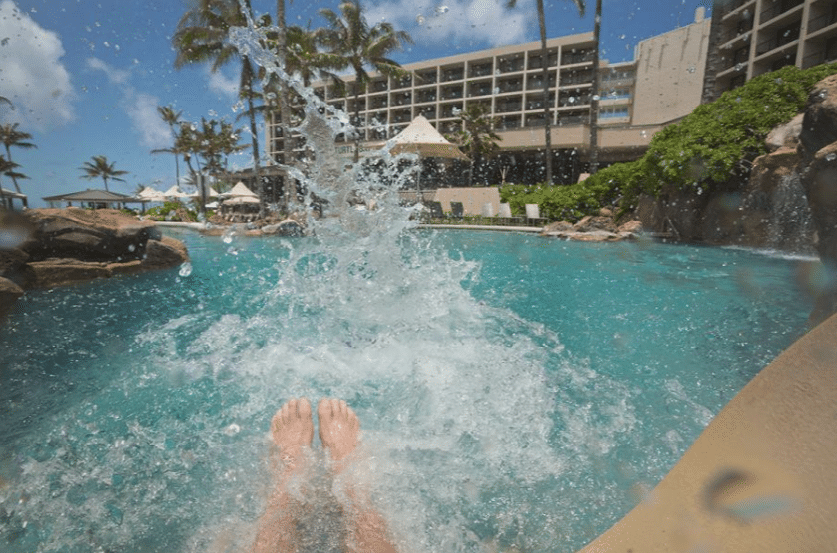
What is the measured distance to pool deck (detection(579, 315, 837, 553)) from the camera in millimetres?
827

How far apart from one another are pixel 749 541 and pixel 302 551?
136 centimetres

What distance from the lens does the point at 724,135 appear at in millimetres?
11625

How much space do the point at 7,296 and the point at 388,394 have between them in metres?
4.85

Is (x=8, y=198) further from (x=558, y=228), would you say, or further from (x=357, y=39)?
(x=357, y=39)

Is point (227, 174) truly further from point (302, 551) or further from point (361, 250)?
point (302, 551)

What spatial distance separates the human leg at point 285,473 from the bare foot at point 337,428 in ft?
0.24

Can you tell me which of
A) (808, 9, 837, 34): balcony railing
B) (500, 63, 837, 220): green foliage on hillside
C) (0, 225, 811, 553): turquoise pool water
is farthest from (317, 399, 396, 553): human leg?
(808, 9, 837, 34): balcony railing

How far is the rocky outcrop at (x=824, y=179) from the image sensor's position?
3.35 meters

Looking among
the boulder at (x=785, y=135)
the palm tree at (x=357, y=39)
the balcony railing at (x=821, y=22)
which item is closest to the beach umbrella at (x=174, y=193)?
the palm tree at (x=357, y=39)

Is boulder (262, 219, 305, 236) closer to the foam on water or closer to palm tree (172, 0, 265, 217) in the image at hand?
palm tree (172, 0, 265, 217)

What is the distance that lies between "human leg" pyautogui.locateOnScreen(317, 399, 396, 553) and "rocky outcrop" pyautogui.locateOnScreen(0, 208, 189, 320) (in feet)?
16.1

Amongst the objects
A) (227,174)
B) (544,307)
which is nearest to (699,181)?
(544,307)

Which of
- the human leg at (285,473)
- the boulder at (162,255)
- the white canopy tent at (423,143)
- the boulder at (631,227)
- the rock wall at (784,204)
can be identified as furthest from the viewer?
the white canopy tent at (423,143)

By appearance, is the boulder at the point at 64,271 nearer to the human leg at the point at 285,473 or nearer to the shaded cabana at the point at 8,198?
the shaded cabana at the point at 8,198
